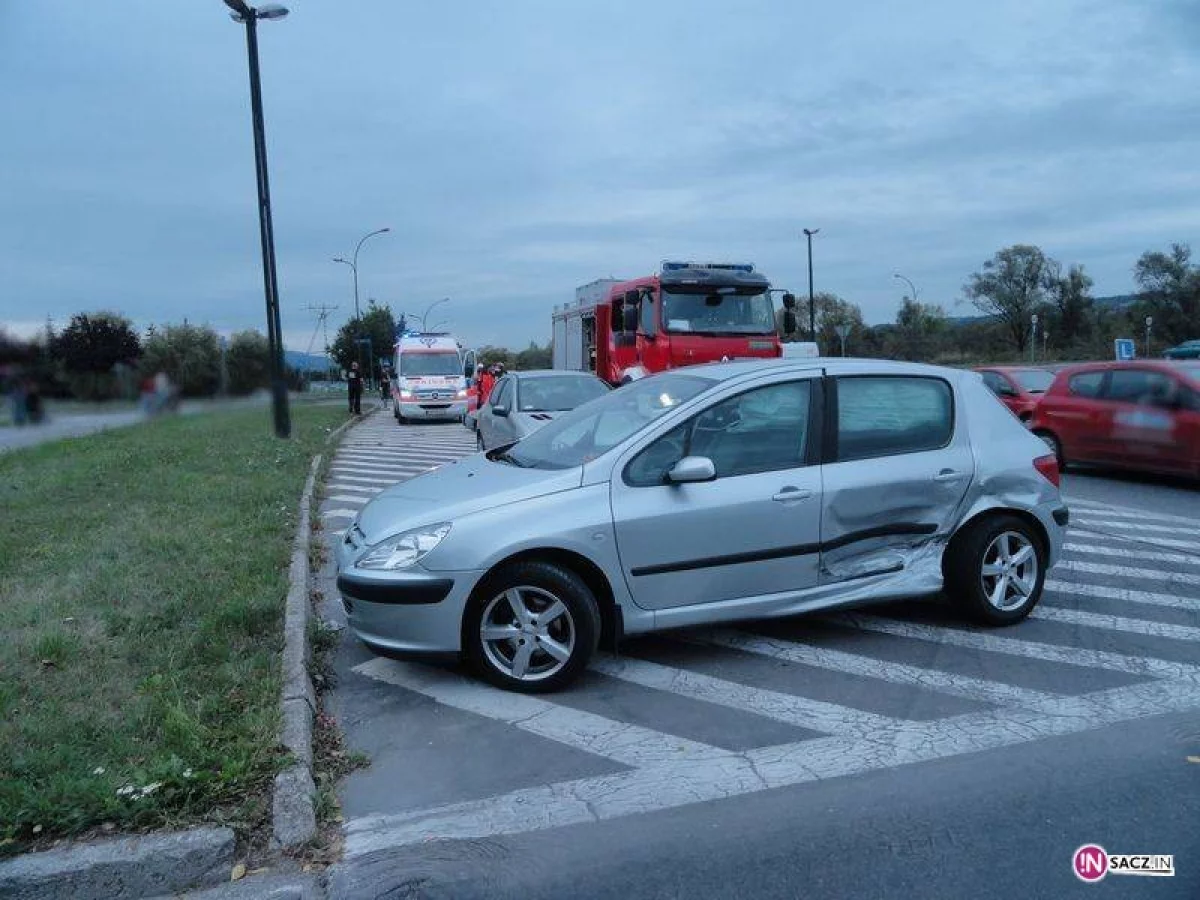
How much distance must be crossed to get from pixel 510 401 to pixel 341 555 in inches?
283

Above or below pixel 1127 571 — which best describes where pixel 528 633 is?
above

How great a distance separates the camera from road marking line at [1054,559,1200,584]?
277 inches

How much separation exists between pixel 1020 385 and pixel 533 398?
8305 mm

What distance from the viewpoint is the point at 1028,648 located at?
5461 millimetres

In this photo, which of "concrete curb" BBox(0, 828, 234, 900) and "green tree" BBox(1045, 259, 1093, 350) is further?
"green tree" BBox(1045, 259, 1093, 350)

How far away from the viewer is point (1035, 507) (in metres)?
5.78

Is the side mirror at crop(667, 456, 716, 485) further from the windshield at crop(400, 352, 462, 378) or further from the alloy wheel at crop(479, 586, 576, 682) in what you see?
the windshield at crop(400, 352, 462, 378)

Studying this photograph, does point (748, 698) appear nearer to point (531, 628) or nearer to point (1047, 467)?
point (531, 628)

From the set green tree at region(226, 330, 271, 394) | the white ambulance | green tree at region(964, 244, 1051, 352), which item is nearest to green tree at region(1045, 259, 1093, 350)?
green tree at region(964, 244, 1051, 352)

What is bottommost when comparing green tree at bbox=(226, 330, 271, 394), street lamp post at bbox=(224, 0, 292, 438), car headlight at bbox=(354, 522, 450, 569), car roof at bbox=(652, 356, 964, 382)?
car headlight at bbox=(354, 522, 450, 569)

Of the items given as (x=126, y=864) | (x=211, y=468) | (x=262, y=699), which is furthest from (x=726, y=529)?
(x=211, y=468)

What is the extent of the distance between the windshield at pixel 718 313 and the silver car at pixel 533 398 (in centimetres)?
302

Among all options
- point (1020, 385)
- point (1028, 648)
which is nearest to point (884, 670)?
point (1028, 648)

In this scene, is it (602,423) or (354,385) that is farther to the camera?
(354,385)
